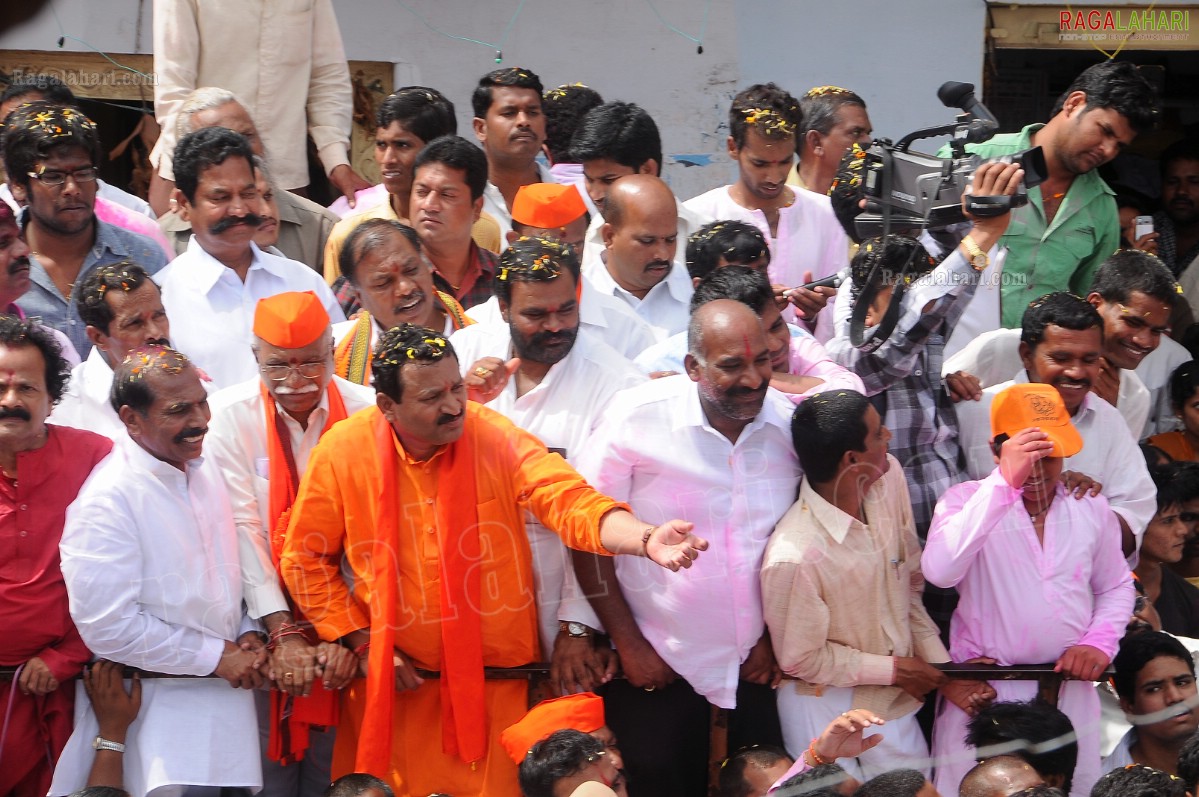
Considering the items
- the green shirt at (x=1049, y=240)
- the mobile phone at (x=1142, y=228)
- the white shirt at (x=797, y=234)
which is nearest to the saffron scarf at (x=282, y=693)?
the white shirt at (x=797, y=234)

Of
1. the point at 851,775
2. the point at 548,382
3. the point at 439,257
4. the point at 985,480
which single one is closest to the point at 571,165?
the point at 439,257

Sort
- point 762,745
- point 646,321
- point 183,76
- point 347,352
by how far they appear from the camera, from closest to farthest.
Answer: point 762,745, point 347,352, point 646,321, point 183,76

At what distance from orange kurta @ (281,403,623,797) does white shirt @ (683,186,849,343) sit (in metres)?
1.92

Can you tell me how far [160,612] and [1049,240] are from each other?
3585 mm

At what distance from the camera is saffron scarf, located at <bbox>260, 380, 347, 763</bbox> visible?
4531mm

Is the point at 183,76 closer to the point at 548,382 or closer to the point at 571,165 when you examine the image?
the point at 571,165

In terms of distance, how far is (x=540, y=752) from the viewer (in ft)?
14.1

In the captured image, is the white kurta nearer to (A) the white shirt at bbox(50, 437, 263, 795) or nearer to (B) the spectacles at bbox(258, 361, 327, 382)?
(B) the spectacles at bbox(258, 361, 327, 382)

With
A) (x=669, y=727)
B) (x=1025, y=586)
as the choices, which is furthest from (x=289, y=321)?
(x=1025, y=586)

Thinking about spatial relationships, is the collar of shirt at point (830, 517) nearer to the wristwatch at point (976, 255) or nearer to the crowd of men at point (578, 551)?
the crowd of men at point (578, 551)

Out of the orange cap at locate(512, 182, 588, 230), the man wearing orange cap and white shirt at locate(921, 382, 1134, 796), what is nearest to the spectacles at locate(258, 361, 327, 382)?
the orange cap at locate(512, 182, 588, 230)

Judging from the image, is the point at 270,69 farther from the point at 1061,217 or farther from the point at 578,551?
the point at 1061,217

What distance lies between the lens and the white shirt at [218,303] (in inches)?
208

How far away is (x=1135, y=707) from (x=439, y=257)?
2889mm
